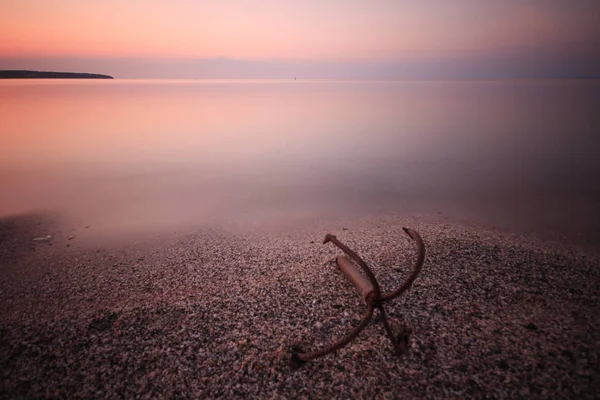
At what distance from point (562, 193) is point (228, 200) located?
17.0m

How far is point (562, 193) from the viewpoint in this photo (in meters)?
15.6

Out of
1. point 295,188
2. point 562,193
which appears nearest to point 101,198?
point 295,188

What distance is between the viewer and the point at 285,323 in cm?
567

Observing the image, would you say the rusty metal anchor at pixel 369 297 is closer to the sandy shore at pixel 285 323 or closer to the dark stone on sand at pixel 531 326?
the sandy shore at pixel 285 323

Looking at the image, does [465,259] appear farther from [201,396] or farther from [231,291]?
[201,396]

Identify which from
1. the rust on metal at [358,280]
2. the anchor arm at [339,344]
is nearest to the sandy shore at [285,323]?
the anchor arm at [339,344]

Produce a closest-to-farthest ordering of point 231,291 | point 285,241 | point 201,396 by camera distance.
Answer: point 201,396 < point 231,291 < point 285,241

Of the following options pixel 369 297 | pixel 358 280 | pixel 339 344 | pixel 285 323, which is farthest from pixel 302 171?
pixel 339 344

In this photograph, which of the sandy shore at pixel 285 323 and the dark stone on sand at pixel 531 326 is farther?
the dark stone on sand at pixel 531 326

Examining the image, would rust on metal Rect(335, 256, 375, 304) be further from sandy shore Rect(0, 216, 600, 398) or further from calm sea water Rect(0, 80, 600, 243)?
calm sea water Rect(0, 80, 600, 243)

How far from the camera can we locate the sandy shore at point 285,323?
4523 mm

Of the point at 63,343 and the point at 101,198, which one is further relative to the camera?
the point at 101,198

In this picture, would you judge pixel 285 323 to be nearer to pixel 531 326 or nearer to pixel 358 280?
pixel 358 280

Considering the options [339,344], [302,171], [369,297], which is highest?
[369,297]
